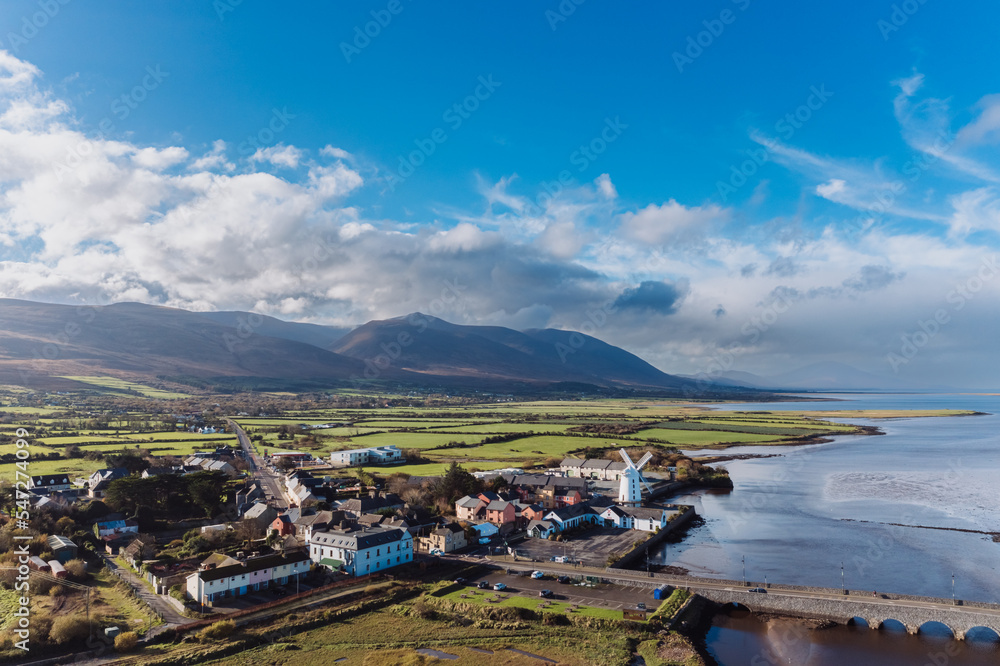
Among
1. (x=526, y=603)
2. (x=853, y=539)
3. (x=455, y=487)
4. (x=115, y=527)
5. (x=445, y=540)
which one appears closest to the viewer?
(x=526, y=603)

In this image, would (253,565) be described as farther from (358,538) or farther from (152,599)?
(358,538)

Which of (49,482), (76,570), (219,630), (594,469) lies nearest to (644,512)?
(594,469)

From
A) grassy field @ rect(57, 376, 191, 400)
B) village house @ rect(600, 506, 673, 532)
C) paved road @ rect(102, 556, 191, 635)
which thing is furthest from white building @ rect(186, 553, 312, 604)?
grassy field @ rect(57, 376, 191, 400)

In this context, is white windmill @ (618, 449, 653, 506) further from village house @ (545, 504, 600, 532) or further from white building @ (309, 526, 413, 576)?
white building @ (309, 526, 413, 576)

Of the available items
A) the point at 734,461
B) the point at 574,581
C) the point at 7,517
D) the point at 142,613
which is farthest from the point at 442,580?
the point at 734,461

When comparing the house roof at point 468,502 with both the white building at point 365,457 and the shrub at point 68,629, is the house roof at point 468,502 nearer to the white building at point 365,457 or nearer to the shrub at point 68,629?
the white building at point 365,457

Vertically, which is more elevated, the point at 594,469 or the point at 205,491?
the point at 205,491
